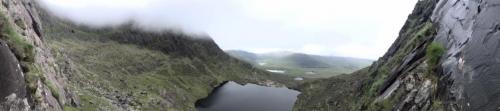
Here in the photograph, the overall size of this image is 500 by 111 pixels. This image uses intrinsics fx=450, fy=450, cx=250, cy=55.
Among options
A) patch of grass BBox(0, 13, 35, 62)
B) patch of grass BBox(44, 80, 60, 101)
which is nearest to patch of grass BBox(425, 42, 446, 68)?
patch of grass BBox(0, 13, 35, 62)

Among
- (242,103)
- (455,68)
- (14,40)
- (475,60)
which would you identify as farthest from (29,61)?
(242,103)

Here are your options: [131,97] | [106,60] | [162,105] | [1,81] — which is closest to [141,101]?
[131,97]

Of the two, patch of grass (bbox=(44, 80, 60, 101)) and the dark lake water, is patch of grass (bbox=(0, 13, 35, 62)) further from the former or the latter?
the dark lake water

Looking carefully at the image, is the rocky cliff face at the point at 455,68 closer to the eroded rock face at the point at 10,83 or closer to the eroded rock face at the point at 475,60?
the eroded rock face at the point at 475,60

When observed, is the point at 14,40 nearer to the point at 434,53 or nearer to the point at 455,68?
the point at 434,53

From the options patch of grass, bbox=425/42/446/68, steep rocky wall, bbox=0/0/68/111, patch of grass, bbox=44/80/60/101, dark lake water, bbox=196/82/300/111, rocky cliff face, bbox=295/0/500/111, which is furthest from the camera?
dark lake water, bbox=196/82/300/111

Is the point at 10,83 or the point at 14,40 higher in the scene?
the point at 14,40

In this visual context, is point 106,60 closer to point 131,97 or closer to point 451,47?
point 131,97
